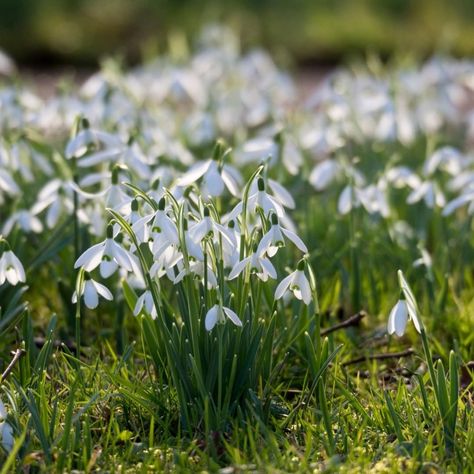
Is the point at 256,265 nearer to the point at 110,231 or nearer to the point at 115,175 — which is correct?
the point at 110,231

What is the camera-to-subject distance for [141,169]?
3012 millimetres

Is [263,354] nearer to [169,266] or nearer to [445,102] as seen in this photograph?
[169,266]

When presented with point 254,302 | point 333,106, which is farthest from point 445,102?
point 254,302

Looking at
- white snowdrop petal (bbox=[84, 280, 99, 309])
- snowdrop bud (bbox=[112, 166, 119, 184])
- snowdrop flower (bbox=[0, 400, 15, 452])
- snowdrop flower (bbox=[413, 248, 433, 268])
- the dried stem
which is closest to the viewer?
snowdrop flower (bbox=[0, 400, 15, 452])

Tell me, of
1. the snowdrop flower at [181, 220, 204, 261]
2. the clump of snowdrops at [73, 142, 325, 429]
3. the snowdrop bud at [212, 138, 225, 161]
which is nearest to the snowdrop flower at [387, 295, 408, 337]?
the clump of snowdrops at [73, 142, 325, 429]

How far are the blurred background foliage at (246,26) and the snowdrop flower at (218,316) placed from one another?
6.92m

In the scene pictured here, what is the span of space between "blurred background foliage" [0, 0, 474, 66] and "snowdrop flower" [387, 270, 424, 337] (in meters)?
6.95

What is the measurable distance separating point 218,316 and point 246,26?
7.65 meters

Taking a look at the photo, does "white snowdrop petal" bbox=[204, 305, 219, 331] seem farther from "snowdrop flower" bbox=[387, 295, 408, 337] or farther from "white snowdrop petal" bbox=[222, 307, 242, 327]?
"snowdrop flower" bbox=[387, 295, 408, 337]

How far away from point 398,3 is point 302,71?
6.11 ft

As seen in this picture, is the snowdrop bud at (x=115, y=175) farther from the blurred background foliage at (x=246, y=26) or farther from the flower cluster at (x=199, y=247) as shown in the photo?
the blurred background foliage at (x=246, y=26)

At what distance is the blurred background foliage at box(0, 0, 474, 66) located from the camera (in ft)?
29.8

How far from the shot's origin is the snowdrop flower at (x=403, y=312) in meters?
2.18

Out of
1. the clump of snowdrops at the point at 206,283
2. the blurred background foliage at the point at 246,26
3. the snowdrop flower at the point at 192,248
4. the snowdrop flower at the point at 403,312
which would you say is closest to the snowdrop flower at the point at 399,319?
the snowdrop flower at the point at 403,312
